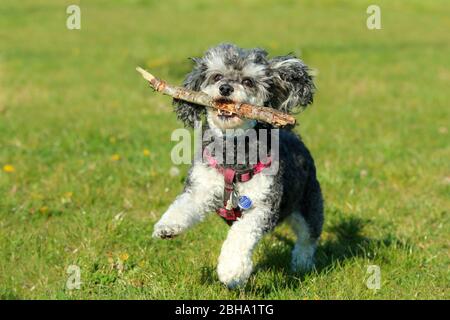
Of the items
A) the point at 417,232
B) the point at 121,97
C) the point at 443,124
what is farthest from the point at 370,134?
the point at 121,97

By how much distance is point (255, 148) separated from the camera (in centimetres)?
532

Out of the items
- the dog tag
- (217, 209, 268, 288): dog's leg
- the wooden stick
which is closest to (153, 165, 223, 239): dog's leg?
the dog tag

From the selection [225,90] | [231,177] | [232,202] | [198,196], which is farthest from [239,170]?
[225,90]

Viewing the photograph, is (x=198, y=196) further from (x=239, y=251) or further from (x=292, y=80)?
(x=292, y=80)

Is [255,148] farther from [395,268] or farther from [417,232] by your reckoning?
[417,232]

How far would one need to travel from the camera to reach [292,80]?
5500 mm

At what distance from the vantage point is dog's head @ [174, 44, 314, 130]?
5125 millimetres

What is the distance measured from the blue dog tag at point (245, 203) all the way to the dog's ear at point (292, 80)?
927 mm

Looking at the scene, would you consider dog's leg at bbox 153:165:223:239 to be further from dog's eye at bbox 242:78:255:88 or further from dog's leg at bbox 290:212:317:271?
dog's leg at bbox 290:212:317:271

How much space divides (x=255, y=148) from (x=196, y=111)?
600mm

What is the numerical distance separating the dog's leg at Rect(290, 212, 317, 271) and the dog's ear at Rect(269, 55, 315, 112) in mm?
1127

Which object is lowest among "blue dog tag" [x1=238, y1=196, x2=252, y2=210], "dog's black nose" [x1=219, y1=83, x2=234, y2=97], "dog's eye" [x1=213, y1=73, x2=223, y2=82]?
"blue dog tag" [x1=238, y1=196, x2=252, y2=210]

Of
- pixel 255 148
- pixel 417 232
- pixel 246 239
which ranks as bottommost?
pixel 417 232

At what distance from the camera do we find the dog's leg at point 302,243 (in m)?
5.93
